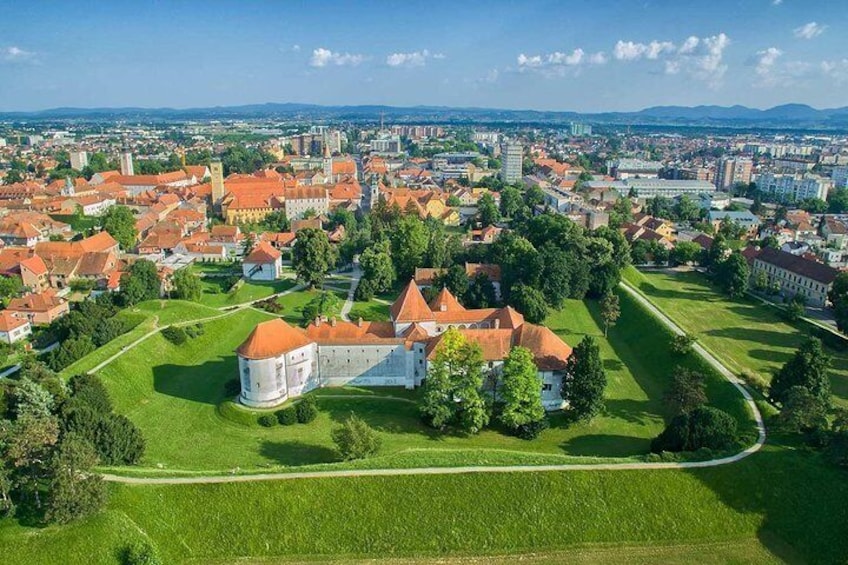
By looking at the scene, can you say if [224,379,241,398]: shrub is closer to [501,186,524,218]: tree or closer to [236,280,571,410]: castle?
[236,280,571,410]: castle

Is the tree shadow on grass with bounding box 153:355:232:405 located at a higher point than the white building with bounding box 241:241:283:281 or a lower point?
lower

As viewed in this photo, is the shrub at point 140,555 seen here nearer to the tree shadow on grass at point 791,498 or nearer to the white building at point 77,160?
the tree shadow on grass at point 791,498

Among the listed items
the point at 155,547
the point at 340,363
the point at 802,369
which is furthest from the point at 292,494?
the point at 802,369

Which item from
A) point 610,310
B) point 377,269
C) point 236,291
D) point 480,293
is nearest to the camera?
point 610,310

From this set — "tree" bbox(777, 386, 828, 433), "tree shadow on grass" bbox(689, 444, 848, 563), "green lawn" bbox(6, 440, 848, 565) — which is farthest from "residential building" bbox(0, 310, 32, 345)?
"tree" bbox(777, 386, 828, 433)

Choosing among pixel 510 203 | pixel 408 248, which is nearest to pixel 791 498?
pixel 408 248

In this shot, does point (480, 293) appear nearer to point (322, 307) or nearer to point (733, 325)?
point (322, 307)
